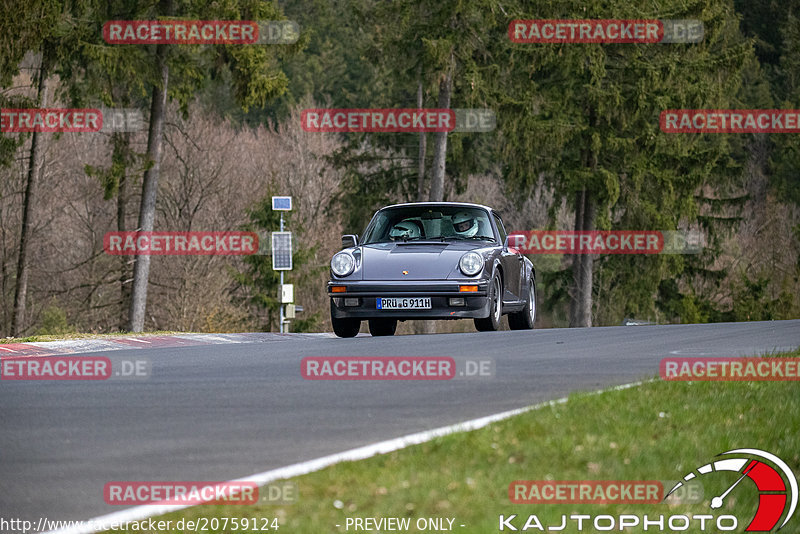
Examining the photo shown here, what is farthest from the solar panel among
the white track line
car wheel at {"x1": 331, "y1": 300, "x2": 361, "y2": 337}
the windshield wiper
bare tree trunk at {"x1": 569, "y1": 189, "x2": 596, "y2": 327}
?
the white track line

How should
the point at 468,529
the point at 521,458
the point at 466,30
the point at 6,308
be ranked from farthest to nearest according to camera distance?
1. the point at 6,308
2. the point at 466,30
3. the point at 521,458
4. the point at 468,529

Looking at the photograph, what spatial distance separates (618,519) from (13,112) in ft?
96.1

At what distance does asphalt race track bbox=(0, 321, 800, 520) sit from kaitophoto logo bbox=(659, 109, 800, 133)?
26.4 metres

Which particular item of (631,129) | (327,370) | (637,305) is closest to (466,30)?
(631,129)

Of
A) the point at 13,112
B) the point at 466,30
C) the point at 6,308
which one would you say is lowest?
the point at 6,308

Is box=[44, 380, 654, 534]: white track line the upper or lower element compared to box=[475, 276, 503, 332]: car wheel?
lower

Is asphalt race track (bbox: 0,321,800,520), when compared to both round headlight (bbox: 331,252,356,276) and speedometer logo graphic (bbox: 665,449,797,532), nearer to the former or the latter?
round headlight (bbox: 331,252,356,276)

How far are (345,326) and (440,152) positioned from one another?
2244 cm

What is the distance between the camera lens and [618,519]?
6.39 metres

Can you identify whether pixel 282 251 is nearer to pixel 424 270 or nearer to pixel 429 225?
pixel 429 225

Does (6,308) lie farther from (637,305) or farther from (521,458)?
(521,458)

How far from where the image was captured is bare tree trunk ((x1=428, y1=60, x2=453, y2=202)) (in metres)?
38.9

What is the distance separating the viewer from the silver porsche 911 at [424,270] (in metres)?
16.8

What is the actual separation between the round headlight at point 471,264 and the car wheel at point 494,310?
53 centimetres
